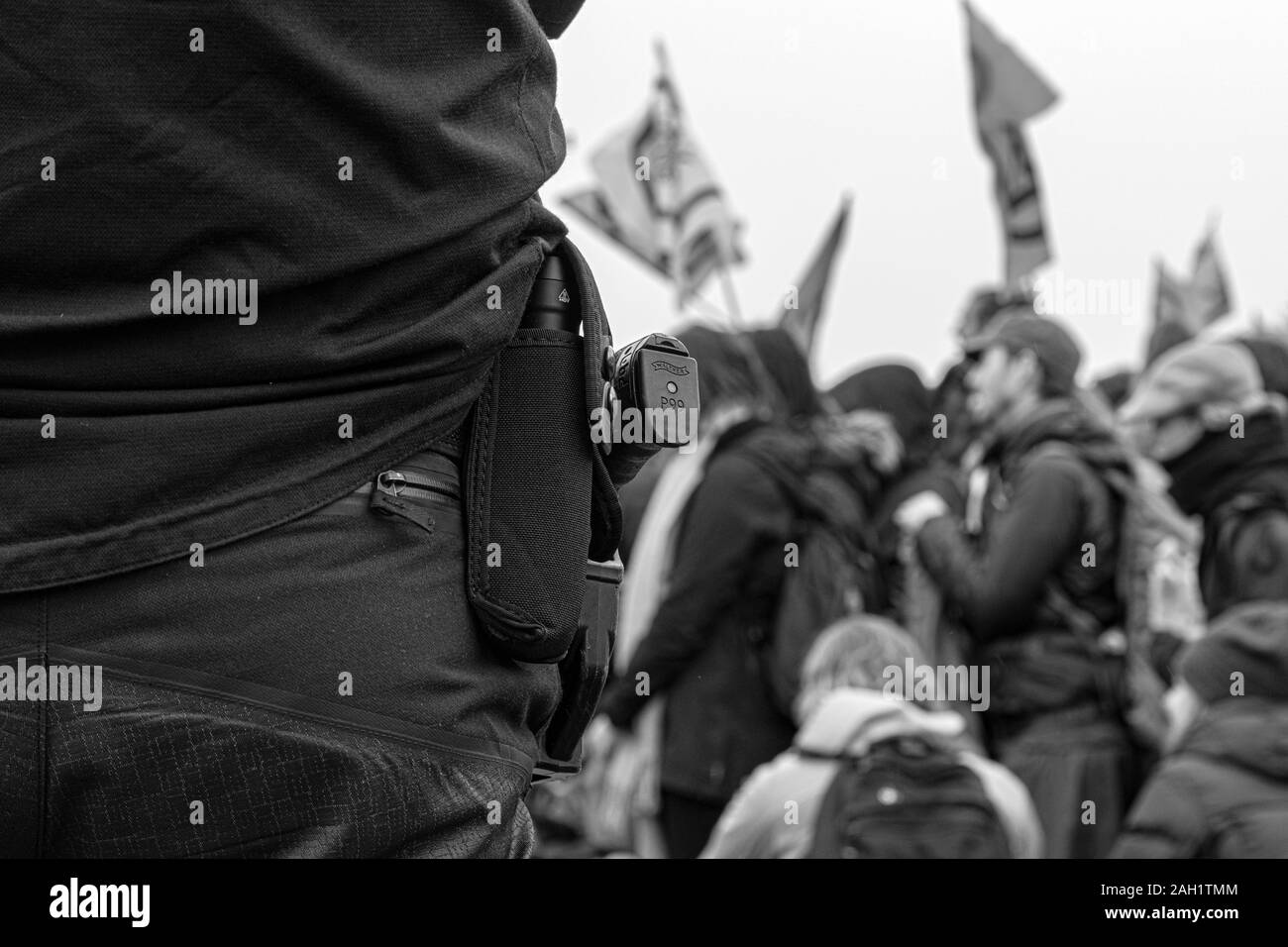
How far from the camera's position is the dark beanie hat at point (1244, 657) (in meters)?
4.00

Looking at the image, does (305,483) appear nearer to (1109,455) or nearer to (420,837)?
(420,837)

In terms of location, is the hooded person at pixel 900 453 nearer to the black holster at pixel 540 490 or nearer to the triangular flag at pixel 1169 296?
the black holster at pixel 540 490

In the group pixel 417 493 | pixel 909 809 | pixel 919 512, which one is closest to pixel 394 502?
pixel 417 493

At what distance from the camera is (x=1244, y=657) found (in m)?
4.04

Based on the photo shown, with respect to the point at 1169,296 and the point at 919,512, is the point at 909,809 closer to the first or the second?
the point at 919,512

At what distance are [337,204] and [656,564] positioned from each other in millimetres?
3756

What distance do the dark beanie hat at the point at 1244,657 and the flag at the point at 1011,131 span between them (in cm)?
431

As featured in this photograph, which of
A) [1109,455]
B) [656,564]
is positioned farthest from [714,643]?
[1109,455]

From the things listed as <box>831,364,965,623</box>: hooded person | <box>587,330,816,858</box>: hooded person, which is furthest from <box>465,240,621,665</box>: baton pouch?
<box>831,364,965,623</box>: hooded person

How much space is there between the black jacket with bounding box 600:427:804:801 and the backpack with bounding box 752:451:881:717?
0.11 ft

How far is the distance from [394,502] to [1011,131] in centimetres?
742

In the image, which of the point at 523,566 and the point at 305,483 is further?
the point at 523,566

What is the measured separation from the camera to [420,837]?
1.57 metres
